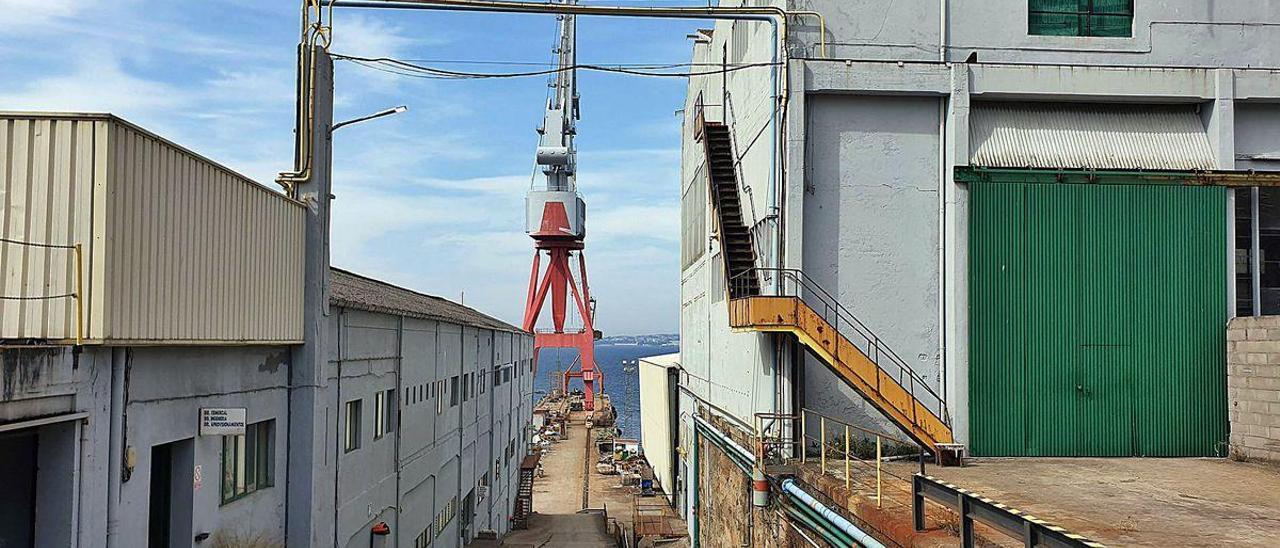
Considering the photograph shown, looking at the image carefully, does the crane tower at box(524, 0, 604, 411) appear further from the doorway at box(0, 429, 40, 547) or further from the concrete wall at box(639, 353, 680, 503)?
the doorway at box(0, 429, 40, 547)

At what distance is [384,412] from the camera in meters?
17.5

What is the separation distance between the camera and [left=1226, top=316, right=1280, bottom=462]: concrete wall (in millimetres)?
14195

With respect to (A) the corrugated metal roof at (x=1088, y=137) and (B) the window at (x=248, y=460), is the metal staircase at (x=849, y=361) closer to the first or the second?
(A) the corrugated metal roof at (x=1088, y=137)

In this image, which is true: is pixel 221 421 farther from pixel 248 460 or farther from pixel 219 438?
pixel 248 460

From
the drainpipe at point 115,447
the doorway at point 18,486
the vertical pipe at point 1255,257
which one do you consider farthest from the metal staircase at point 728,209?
the doorway at point 18,486

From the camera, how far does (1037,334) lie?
51.6 feet

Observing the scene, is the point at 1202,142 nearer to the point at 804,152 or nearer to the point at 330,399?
the point at 804,152

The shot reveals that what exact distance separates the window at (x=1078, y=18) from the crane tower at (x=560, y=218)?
36.9m

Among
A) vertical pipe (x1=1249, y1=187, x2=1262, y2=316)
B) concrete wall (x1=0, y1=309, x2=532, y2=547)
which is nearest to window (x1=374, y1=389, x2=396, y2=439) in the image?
concrete wall (x1=0, y1=309, x2=532, y2=547)

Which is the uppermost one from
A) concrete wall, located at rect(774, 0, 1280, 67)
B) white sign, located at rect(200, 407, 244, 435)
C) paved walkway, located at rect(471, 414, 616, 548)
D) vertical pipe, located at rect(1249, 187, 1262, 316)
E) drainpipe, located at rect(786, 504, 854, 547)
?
concrete wall, located at rect(774, 0, 1280, 67)

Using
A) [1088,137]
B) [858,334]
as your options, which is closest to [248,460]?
[858,334]

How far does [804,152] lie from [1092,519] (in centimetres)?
747

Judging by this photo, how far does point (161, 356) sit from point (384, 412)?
27.5 feet

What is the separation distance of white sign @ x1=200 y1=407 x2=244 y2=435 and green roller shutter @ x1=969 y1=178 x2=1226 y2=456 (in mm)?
10387
